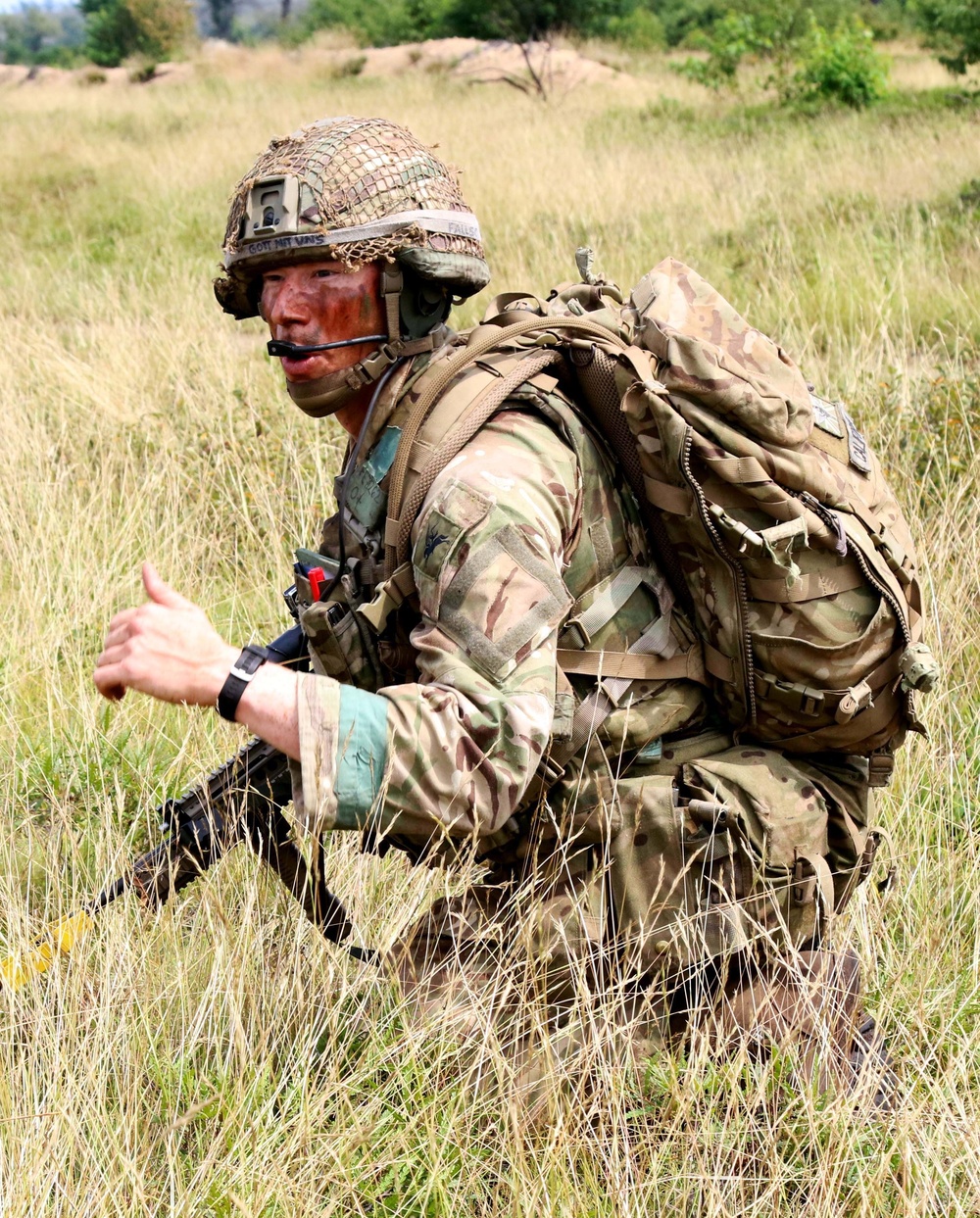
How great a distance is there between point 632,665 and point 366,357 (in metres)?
0.81

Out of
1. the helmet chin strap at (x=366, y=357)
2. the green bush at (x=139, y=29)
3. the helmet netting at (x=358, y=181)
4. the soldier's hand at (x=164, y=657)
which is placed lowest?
the soldier's hand at (x=164, y=657)

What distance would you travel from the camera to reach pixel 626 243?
843 cm

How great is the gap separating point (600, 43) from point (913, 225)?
868 inches

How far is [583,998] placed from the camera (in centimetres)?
247

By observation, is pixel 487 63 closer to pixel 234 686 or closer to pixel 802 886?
pixel 802 886

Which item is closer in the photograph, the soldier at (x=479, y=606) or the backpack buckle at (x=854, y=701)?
the soldier at (x=479, y=606)

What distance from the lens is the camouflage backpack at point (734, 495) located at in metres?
2.36

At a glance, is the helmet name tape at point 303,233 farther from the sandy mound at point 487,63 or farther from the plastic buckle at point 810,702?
the sandy mound at point 487,63

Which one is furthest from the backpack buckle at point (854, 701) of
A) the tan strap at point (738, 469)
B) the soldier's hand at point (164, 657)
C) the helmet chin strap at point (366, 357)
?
the soldier's hand at point (164, 657)

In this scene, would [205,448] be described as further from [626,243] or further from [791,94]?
[791,94]

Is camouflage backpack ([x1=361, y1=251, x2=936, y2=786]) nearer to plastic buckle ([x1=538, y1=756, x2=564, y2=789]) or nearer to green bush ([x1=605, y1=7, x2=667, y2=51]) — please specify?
plastic buckle ([x1=538, y1=756, x2=564, y2=789])

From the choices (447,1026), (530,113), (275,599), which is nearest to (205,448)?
(275,599)

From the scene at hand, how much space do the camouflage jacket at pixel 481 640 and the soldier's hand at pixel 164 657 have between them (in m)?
0.16

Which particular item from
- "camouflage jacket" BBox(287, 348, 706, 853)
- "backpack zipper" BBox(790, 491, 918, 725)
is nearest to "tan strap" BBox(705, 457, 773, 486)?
"backpack zipper" BBox(790, 491, 918, 725)
